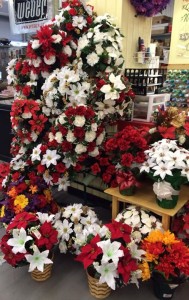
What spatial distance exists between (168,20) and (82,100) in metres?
3.53

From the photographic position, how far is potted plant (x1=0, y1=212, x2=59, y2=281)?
164cm

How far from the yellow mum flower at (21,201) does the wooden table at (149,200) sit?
69 centimetres

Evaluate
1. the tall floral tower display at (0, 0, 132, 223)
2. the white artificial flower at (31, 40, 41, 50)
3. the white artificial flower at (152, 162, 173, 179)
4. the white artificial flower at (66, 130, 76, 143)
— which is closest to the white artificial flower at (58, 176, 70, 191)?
the tall floral tower display at (0, 0, 132, 223)

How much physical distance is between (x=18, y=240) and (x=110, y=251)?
1.94ft

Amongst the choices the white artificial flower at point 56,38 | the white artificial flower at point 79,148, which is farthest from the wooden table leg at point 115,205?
the white artificial flower at point 56,38

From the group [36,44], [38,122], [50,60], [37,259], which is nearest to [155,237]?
[37,259]

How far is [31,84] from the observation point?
7.12 feet

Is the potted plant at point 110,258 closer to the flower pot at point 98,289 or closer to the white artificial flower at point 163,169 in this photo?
the flower pot at point 98,289

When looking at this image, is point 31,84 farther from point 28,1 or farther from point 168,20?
point 168,20

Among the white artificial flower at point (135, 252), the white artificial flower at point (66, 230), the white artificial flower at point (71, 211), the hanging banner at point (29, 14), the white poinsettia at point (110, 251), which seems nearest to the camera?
the white poinsettia at point (110, 251)

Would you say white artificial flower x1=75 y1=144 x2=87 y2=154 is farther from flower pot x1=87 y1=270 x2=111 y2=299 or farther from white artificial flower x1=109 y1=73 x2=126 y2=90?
flower pot x1=87 y1=270 x2=111 y2=299

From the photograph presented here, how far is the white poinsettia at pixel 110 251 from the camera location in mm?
1479

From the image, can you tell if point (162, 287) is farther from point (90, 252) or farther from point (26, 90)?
point (26, 90)

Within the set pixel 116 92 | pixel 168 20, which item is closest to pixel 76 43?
pixel 116 92
